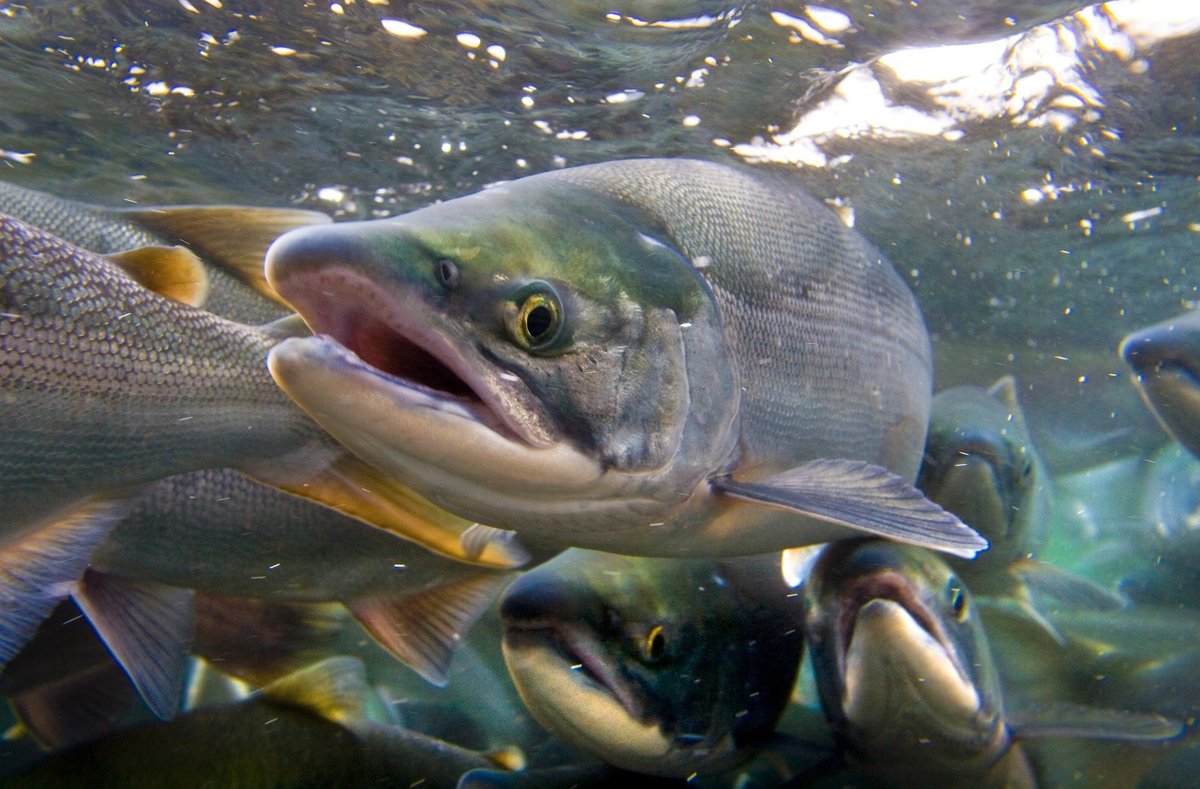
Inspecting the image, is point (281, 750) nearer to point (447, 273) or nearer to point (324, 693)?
point (324, 693)

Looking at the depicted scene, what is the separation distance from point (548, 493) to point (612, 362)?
35 centimetres

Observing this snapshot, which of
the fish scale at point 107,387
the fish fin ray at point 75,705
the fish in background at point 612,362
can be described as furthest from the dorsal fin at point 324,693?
the fish in background at point 612,362

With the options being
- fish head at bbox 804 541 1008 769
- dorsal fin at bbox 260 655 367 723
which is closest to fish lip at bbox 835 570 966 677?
fish head at bbox 804 541 1008 769

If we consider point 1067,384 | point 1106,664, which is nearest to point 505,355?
point 1106,664

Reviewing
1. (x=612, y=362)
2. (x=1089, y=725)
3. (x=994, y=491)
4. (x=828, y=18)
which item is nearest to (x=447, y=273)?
(x=612, y=362)

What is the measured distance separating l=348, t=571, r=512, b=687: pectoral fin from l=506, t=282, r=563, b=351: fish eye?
178 cm

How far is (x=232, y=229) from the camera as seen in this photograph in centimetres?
292

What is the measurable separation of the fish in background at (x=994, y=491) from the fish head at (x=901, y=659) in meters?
1.38

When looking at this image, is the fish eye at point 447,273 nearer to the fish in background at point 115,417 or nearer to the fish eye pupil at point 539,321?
the fish eye pupil at point 539,321

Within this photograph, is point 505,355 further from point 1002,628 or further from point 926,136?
point 926,136

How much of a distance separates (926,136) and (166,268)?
319 inches

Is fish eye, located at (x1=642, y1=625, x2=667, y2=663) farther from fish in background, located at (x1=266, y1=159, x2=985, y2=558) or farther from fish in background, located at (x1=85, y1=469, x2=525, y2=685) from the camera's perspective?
fish in background, located at (x1=85, y1=469, x2=525, y2=685)

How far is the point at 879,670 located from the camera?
267cm

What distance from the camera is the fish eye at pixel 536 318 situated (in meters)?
1.67
